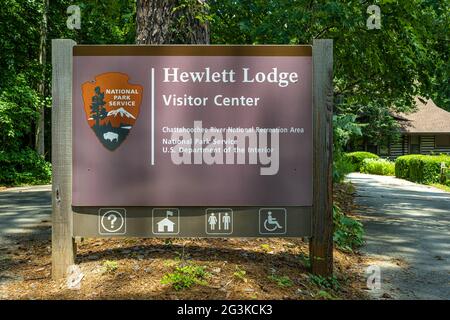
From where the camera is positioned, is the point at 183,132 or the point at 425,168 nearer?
the point at 183,132

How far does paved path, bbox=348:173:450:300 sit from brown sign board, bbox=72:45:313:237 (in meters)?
1.68

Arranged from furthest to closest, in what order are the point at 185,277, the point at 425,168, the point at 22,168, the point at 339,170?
the point at 425,168 → the point at 22,168 → the point at 339,170 → the point at 185,277

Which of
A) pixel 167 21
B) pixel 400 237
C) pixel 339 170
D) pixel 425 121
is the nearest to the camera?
pixel 167 21

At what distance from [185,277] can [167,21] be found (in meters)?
3.18

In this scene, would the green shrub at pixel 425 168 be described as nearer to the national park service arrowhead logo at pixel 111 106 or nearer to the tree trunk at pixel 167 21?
the tree trunk at pixel 167 21

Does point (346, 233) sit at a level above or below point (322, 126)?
below

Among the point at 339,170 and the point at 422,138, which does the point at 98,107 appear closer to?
the point at 339,170

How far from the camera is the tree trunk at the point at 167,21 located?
602cm

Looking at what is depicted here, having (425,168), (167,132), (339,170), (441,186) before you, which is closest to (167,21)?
(167,132)

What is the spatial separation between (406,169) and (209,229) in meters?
23.2

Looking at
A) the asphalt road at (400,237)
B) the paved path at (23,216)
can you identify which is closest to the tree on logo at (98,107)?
the asphalt road at (400,237)

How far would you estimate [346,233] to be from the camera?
280 inches

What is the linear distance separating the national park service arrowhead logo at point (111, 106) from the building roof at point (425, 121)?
40541 mm

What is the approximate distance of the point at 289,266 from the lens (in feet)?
16.3
